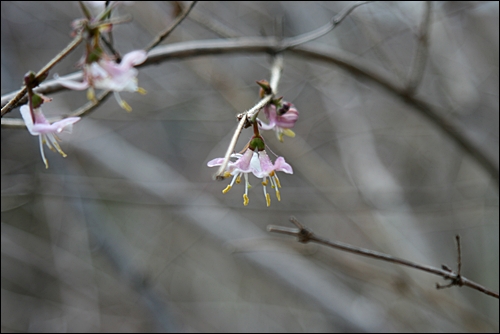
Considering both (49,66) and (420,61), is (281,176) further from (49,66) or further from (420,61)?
(49,66)

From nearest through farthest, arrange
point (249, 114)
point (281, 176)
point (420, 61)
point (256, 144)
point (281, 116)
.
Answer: point (249, 114)
point (256, 144)
point (281, 116)
point (420, 61)
point (281, 176)

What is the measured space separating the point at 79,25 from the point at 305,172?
9.45ft

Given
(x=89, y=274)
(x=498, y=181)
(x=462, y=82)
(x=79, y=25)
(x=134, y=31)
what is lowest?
(x=79, y=25)

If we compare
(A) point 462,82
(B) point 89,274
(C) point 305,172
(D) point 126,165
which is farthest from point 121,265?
(A) point 462,82

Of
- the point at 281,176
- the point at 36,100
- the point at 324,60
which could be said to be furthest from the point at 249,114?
the point at 281,176

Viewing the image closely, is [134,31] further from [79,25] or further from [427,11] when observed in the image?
[79,25]

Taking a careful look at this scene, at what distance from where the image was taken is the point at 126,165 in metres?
3.63

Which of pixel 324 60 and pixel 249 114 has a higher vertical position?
pixel 324 60

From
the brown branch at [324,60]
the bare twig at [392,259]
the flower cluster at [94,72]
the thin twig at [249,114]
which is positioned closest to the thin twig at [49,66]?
the flower cluster at [94,72]

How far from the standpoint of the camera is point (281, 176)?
530 centimetres

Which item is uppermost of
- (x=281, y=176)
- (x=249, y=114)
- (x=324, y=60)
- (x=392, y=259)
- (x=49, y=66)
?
(x=281, y=176)

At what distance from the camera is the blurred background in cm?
314

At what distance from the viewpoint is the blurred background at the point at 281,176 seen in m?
3.14

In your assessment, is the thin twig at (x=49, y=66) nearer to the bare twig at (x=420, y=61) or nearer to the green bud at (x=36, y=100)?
the green bud at (x=36, y=100)
